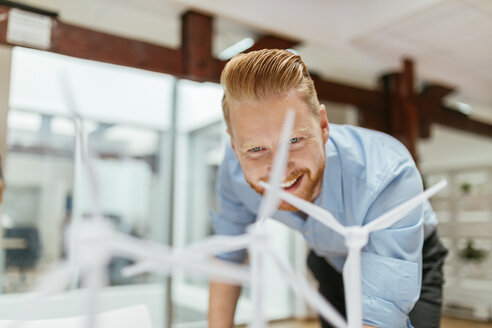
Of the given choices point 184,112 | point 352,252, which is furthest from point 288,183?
point 184,112

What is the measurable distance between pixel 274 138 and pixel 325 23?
231 centimetres

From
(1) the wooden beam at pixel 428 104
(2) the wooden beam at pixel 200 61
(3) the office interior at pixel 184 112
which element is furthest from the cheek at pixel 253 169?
(1) the wooden beam at pixel 428 104

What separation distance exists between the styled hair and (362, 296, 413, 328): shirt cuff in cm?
24

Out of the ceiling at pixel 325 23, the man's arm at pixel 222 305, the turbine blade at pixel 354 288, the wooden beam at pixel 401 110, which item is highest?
the ceiling at pixel 325 23

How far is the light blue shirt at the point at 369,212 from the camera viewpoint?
56cm

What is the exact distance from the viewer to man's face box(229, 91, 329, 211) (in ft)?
1.65

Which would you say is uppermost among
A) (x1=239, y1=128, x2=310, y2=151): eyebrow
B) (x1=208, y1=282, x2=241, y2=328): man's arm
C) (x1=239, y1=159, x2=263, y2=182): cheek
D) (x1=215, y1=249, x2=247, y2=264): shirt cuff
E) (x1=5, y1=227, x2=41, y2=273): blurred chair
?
(x1=239, y1=128, x2=310, y2=151): eyebrow

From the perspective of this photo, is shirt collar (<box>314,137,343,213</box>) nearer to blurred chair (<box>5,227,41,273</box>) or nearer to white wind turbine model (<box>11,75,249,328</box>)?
white wind turbine model (<box>11,75,249,328</box>)

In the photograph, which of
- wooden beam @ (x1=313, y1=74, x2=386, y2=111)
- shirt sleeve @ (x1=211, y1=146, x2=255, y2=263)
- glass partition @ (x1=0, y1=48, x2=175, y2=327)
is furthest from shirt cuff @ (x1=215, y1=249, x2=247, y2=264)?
wooden beam @ (x1=313, y1=74, x2=386, y2=111)

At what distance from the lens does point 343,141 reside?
77cm

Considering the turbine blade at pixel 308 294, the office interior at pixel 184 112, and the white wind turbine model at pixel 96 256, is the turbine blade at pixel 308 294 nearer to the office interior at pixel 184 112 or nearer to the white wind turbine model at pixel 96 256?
the white wind turbine model at pixel 96 256

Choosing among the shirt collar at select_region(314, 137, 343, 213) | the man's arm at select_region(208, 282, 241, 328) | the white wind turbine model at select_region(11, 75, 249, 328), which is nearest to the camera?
the white wind turbine model at select_region(11, 75, 249, 328)

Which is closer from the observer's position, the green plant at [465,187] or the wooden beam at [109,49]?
the wooden beam at [109,49]

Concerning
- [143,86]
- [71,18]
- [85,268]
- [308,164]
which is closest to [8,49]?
[71,18]
